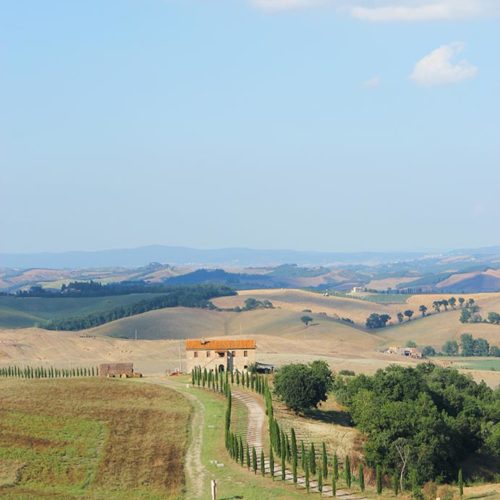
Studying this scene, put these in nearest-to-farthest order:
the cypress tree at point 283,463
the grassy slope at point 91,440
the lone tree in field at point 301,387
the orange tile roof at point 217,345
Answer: the grassy slope at point 91,440
the cypress tree at point 283,463
the lone tree in field at point 301,387
the orange tile roof at point 217,345

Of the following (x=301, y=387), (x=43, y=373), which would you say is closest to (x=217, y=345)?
(x=43, y=373)

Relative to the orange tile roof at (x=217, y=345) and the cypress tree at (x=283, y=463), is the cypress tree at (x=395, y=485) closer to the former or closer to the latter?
the cypress tree at (x=283, y=463)

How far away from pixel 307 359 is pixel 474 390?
6062cm

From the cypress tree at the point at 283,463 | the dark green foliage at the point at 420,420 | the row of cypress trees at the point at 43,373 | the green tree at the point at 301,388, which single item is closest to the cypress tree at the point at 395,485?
the dark green foliage at the point at 420,420

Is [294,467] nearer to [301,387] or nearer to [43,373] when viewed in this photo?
[301,387]

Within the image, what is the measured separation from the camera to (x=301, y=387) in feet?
302

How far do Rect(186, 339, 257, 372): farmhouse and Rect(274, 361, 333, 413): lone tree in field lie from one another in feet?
82.7

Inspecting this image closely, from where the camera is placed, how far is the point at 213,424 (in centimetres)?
8050

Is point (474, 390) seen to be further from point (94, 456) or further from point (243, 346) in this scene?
point (94, 456)

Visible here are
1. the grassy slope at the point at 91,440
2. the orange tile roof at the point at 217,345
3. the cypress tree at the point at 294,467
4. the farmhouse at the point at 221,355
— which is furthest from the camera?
the orange tile roof at the point at 217,345

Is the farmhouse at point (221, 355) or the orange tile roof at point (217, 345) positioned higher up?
the orange tile roof at point (217, 345)

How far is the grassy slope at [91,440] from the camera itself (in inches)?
2384

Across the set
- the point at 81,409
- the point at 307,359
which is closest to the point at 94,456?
the point at 81,409

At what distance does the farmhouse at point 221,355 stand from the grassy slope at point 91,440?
2440cm
